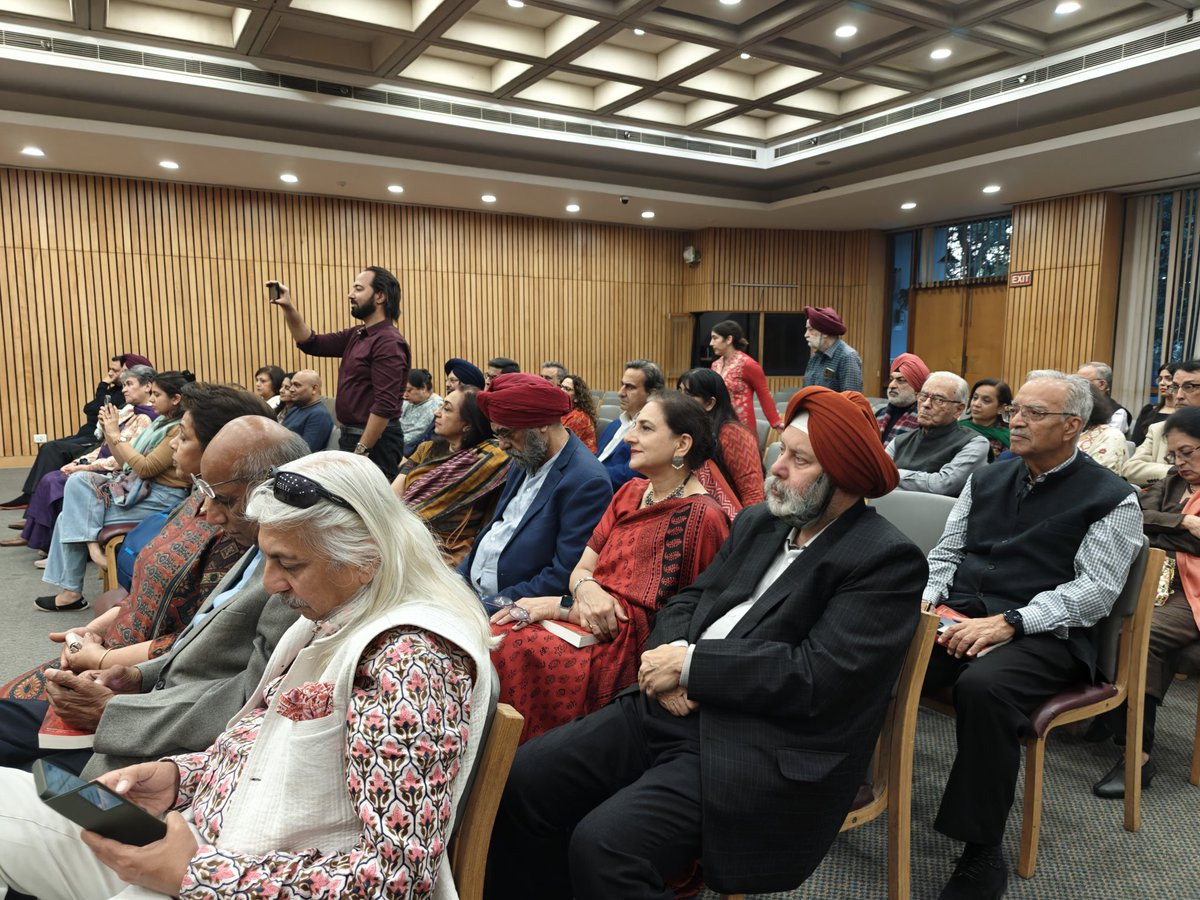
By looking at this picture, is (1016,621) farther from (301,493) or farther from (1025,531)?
(301,493)

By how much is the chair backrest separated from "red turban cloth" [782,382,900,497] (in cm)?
106

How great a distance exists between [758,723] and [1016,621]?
42.4 inches

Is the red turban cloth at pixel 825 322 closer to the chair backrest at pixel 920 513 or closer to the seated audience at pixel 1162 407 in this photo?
the seated audience at pixel 1162 407

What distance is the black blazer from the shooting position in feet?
5.34

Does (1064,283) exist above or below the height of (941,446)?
above

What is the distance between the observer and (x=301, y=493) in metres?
1.34

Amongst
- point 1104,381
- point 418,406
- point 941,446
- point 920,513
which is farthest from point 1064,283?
point 920,513

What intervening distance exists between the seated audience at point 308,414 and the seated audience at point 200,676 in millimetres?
3371

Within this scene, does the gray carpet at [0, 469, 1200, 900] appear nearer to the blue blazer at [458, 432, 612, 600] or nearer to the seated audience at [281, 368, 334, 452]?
the blue blazer at [458, 432, 612, 600]

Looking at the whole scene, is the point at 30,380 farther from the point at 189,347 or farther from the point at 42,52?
the point at 42,52

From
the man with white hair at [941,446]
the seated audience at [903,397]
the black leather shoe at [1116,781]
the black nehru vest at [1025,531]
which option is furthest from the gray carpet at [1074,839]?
the seated audience at [903,397]

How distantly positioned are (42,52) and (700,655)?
26.1 ft

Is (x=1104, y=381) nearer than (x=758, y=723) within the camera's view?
No

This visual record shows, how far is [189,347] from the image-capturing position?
1048 centimetres
